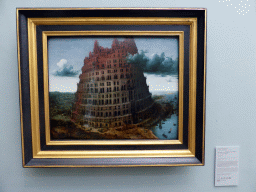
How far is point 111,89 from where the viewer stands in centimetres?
55

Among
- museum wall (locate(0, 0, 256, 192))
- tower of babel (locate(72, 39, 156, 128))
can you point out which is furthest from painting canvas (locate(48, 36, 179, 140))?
museum wall (locate(0, 0, 256, 192))

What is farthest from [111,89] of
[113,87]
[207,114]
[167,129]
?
[207,114]

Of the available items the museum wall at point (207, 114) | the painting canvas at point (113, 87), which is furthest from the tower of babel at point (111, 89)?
the museum wall at point (207, 114)

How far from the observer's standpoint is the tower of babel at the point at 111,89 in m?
0.55

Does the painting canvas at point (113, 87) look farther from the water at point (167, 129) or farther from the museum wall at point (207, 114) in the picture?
the museum wall at point (207, 114)

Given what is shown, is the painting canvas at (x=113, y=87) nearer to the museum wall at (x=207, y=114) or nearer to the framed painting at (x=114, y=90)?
the framed painting at (x=114, y=90)

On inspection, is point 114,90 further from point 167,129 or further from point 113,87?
point 167,129

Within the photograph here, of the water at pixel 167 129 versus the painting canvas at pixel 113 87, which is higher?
the painting canvas at pixel 113 87

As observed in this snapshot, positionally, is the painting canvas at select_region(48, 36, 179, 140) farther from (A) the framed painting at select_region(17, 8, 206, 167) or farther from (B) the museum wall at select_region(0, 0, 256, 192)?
(B) the museum wall at select_region(0, 0, 256, 192)

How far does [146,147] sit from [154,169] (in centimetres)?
11

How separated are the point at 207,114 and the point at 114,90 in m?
0.36

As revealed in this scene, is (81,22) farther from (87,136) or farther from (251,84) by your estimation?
(251,84)

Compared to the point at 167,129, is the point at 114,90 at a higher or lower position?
higher

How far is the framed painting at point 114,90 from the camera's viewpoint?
0.53 m
